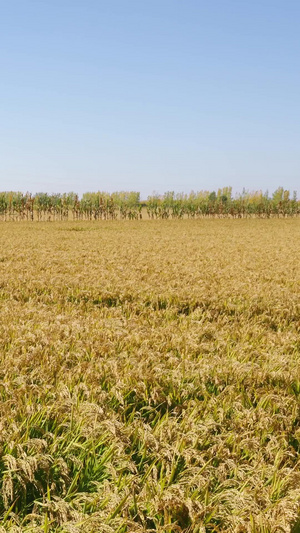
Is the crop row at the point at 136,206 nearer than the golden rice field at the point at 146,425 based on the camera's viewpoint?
No

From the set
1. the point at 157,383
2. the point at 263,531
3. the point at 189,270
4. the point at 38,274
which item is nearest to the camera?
the point at 263,531

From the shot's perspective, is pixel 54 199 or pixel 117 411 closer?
pixel 117 411

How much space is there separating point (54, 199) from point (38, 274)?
372 ft

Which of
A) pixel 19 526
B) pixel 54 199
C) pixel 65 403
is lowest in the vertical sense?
pixel 19 526

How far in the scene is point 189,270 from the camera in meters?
14.9

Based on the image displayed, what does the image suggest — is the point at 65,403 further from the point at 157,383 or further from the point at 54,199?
the point at 54,199

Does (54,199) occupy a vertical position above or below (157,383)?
above

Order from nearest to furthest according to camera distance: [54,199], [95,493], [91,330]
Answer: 1. [95,493]
2. [91,330]
3. [54,199]

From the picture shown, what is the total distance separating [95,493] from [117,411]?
1.21m

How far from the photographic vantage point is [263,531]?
2.51m

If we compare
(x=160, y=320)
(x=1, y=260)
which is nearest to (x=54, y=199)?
(x=1, y=260)

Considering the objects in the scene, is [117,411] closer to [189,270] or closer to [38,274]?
[38,274]

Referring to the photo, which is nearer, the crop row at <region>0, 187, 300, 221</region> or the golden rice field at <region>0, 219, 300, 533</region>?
the golden rice field at <region>0, 219, 300, 533</region>

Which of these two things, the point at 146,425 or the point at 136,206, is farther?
the point at 136,206
